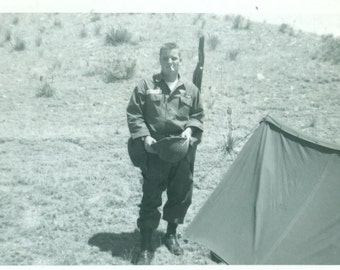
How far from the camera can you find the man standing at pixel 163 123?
3582 mm

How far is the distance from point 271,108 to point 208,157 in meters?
3.26

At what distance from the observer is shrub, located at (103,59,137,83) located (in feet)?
36.2

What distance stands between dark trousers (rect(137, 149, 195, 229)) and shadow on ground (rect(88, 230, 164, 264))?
1.29 feet

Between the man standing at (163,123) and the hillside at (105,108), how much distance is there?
684 millimetres

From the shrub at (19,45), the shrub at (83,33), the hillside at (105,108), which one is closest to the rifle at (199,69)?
the hillside at (105,108)

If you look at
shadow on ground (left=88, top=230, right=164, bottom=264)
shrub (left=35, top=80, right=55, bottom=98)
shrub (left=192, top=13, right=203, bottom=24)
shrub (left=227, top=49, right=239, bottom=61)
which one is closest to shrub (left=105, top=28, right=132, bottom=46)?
shrub (left=192, top=13, right=203, bottom=24)

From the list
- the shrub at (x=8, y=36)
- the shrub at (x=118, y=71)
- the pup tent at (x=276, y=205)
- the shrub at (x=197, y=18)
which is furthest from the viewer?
the shrub at (x=197, y=18)

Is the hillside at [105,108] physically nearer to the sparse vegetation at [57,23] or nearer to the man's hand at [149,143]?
the sparse vegetation at [57,23]

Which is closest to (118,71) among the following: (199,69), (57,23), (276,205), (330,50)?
(57,23)

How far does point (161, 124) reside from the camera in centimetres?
362

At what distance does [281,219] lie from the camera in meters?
3.58

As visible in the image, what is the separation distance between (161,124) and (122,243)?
1.42 metres

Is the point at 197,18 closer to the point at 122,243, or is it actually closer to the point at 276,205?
the point at 122,243

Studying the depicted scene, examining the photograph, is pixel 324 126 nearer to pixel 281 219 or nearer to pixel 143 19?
pixel 281 219
